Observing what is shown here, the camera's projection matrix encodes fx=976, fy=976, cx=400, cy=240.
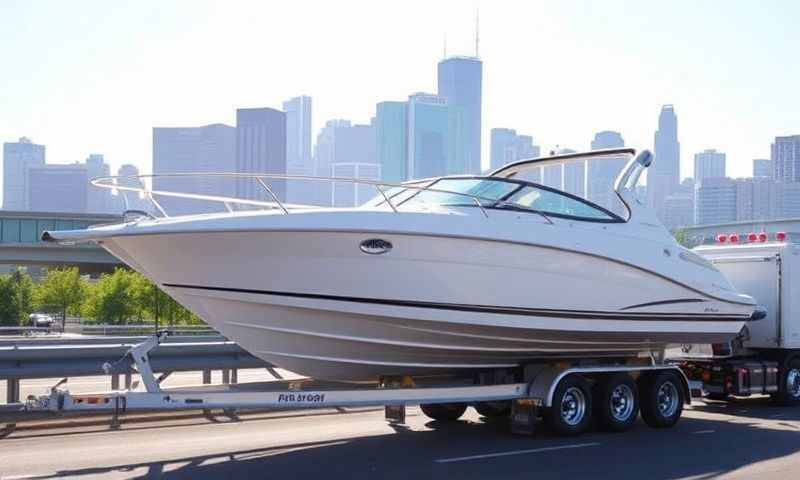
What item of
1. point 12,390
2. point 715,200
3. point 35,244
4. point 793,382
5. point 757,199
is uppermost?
point 715,200

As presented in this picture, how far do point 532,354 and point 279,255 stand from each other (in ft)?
12.2

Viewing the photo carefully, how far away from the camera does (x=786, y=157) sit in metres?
146

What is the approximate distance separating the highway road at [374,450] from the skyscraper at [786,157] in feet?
428

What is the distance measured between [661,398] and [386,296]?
4.76 meters

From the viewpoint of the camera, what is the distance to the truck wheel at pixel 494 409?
12.4 metres

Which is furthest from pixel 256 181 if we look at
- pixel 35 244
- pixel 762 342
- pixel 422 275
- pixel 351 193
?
pixel 35 244

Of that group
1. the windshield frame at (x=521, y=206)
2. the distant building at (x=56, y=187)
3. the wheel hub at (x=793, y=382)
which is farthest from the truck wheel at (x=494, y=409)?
the distant building at (x=56, y=187)

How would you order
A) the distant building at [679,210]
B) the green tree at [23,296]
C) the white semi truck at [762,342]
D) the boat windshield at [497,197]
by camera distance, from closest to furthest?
the boat windshield at [497,197] → the white semi truck at [762,342] → the green tree at [23,296] → the distant building at [679,210]

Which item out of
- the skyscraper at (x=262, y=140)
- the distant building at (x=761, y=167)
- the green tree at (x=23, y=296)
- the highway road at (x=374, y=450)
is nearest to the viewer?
the highway road at (x=374, y=450)

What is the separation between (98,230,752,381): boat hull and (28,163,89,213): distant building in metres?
122

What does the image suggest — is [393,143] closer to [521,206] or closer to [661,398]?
[661,398]

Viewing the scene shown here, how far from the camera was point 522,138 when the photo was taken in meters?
99.8

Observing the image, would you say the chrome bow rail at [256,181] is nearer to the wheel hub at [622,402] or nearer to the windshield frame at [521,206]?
the windshield frame at [521,206]

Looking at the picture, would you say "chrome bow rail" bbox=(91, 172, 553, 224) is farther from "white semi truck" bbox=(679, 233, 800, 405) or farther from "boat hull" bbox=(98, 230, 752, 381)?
"white semi truck" bbox=(679, 233, 800, 405)
